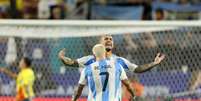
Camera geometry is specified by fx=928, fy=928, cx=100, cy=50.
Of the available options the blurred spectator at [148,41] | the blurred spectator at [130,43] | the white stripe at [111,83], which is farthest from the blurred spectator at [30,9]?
the white stripe at [111,83]

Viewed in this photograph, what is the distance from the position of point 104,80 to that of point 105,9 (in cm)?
690

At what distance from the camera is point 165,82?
13.4 meters

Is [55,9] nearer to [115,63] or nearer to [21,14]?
[21,14]

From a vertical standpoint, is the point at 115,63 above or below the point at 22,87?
above

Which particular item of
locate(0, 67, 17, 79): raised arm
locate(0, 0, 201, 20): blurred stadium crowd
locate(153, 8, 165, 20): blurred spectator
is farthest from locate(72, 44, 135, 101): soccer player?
locate(153, 8, 165, 20): blurred spectator

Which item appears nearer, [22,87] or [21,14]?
[22,87]

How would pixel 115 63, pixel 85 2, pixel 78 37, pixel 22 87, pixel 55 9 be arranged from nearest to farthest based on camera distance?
pixel 115 63
pixel 78 37
pixel 22 87
pixel 55 9
pixel 85 2

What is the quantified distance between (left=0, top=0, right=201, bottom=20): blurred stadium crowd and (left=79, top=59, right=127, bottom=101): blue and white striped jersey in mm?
6093

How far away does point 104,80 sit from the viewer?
10438 mm

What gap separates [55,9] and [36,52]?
9.17 feet

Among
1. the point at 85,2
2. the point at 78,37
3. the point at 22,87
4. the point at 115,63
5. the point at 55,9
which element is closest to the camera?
the point at 115,63

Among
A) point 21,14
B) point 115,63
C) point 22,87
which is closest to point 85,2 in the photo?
point 21,14

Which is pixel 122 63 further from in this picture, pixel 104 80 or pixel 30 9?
pixel 30 9

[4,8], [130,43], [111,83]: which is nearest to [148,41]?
[130,43]
